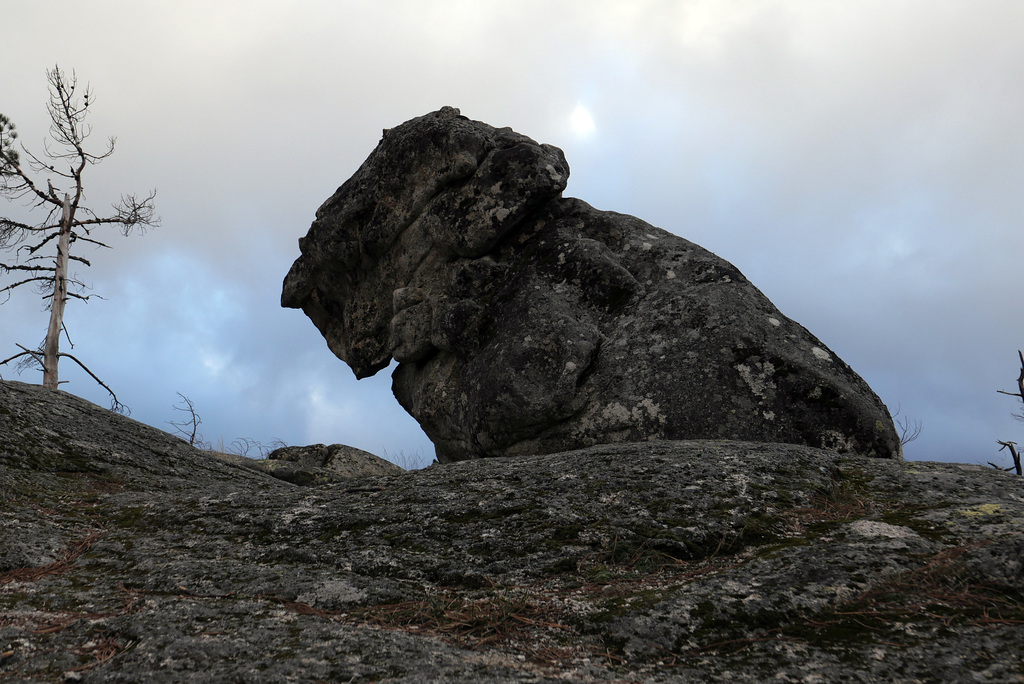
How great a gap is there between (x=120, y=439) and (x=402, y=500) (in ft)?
13.7

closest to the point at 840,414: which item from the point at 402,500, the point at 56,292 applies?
the point at 402,500

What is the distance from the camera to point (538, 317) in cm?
1029

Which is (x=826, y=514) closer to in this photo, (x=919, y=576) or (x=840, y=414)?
(x=919, y=576)

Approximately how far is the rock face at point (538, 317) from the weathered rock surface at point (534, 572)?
102 inches

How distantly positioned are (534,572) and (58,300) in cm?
2035

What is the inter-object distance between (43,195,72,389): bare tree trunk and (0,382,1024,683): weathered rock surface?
47.0 feet

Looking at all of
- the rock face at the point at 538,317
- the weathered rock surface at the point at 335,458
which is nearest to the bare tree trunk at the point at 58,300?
the weathered rock surface at the point at 335,458

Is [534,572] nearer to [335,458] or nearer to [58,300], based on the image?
[335,458]

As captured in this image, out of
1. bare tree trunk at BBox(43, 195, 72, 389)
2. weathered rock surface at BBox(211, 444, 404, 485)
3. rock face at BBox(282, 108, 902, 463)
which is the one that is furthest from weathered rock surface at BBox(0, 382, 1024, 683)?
bare tree trunk at BBox(43, 195, 72, 389)

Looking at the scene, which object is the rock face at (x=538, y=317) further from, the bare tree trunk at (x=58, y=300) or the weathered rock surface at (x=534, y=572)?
the bare tree trunk at (x=58, y=300)


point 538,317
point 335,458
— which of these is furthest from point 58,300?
point 538,317

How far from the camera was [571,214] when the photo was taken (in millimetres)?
12000

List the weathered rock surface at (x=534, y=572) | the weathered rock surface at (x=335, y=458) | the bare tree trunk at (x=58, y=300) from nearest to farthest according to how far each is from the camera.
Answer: the weathered rock surface at (x=534, y=572) → the weathered rock surface at (x=335, y=458) → the bare tree trunk at (x=58, y=300)

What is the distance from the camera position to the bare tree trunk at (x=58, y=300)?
1848cm
